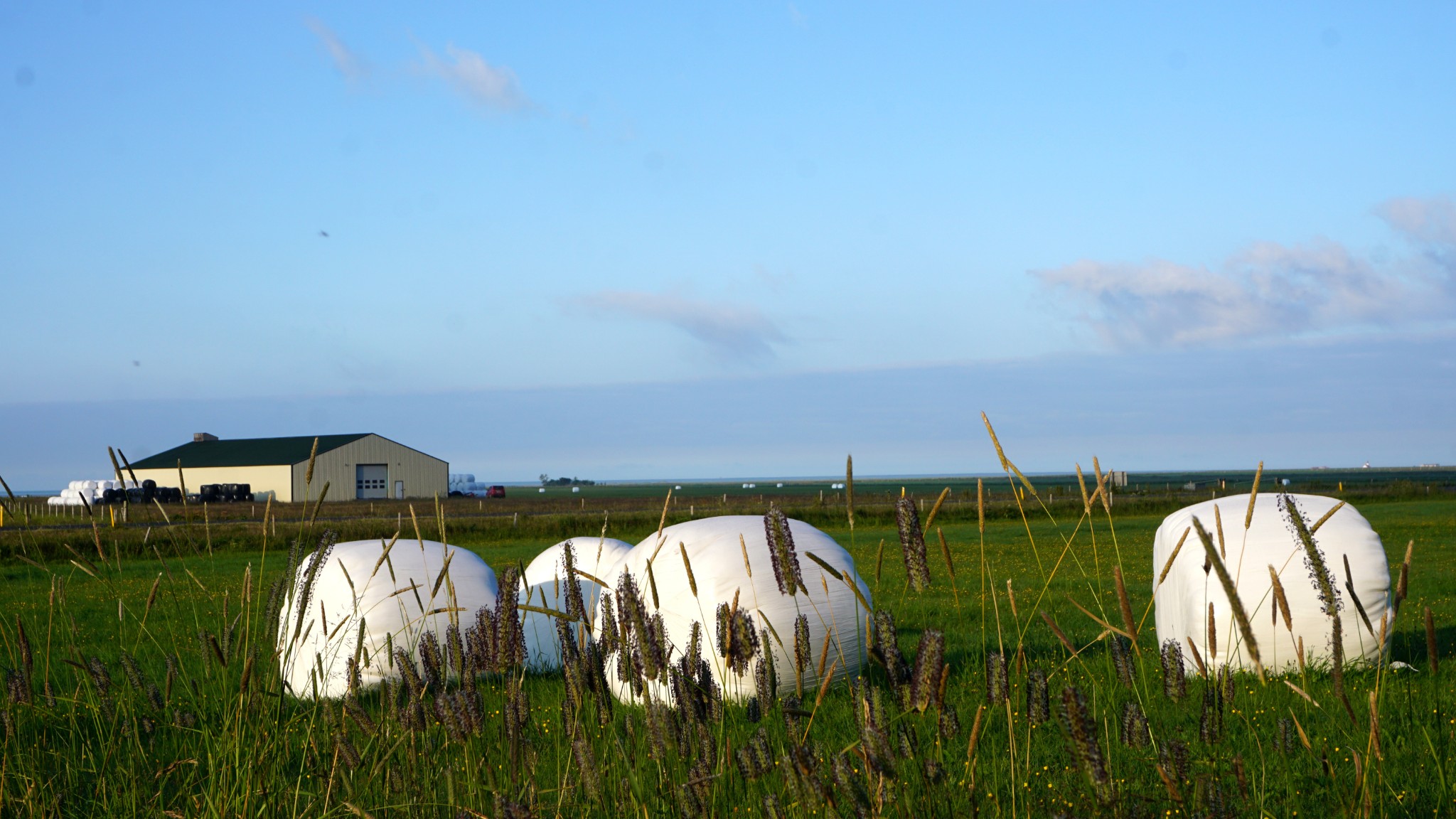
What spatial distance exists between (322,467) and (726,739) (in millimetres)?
75902

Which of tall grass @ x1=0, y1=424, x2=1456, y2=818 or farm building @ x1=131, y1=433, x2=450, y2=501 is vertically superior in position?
farm building @ x1=131, y1=433, x2=450, y2=501

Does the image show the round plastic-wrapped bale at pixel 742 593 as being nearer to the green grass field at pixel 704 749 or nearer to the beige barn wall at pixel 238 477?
the green grass field at pixel 704 749

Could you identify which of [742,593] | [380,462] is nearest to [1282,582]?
[742,593]

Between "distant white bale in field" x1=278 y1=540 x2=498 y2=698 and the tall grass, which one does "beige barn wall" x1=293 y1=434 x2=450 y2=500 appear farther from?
the tall grass

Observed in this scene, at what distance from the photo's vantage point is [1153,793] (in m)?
5.10

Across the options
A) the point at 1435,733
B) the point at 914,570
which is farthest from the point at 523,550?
the point at 914,570

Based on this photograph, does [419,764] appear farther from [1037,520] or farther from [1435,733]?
[1037,520]

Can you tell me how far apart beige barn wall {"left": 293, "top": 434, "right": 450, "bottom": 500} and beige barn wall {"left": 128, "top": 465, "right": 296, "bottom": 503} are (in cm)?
125

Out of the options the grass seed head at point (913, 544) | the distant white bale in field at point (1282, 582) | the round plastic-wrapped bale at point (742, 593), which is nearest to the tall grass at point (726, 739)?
the grass seed head at point (913, 544)

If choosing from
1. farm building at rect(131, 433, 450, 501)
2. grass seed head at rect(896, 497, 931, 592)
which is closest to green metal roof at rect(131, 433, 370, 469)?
farm building at rect(131, 433, 450, 501)

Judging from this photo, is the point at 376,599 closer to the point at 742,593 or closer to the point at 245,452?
the point at 742,593

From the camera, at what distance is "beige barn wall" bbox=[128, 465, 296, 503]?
74.9 meters

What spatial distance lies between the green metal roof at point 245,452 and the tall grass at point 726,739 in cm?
7267

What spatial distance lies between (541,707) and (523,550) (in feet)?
72.2
